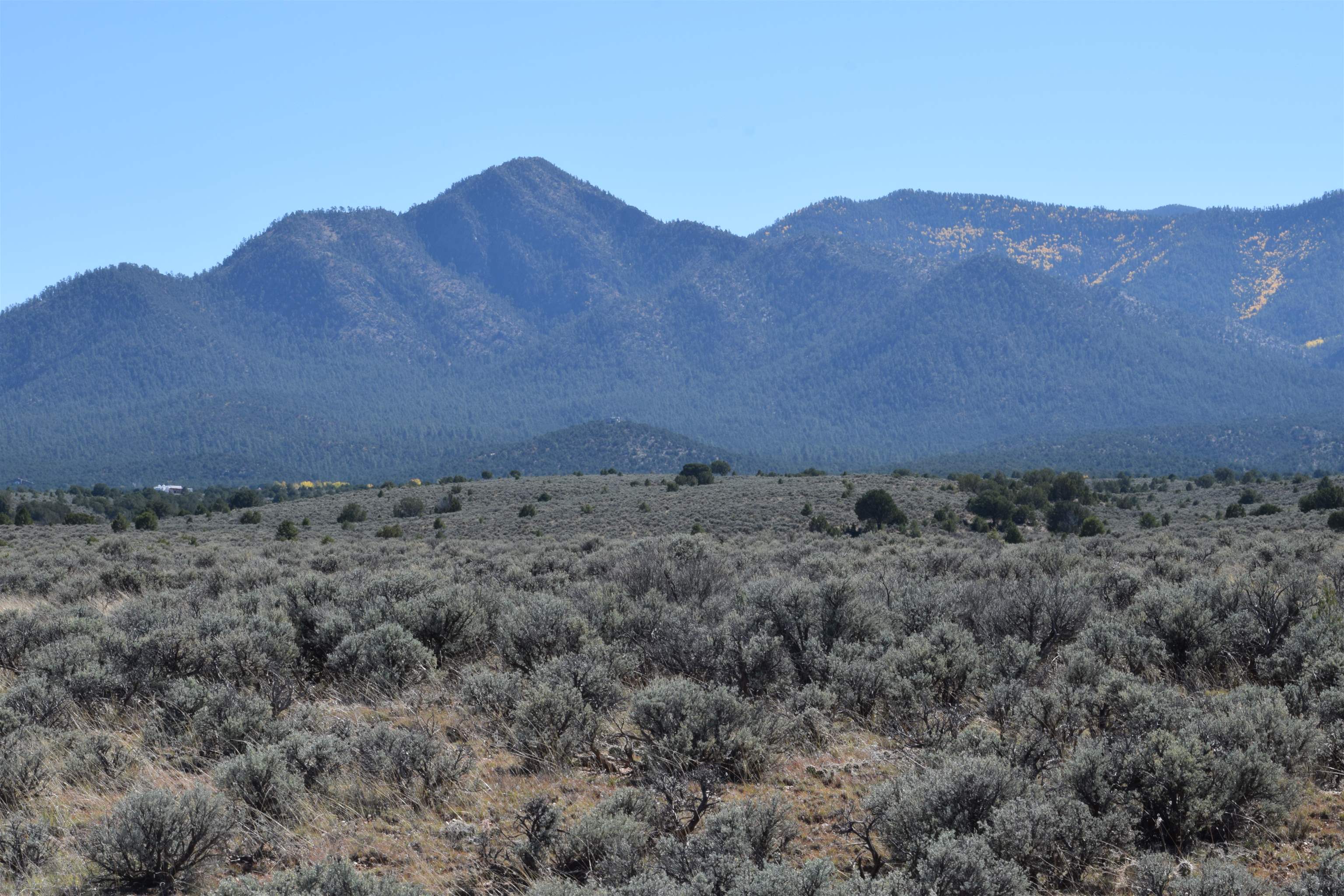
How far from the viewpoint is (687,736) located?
678cm

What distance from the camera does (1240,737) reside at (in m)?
6.05

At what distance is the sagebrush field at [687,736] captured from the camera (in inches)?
207

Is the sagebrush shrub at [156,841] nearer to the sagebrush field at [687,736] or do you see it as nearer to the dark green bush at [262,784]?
the sagebrush field at [687,736]

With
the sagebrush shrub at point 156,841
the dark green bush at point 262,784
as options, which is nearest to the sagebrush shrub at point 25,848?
the sagebrush shrub at point 156,841

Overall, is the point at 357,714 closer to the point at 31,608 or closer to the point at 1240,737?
the point at 1240,737

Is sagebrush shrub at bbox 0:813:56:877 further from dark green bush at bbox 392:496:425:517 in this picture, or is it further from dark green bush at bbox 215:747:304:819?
dark green bush at bbox 392:496:425:517

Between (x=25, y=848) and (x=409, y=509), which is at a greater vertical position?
(x=25, y=848)

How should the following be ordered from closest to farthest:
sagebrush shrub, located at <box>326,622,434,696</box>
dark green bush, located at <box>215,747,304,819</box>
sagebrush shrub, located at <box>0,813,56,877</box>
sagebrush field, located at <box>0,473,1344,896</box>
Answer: sagebrush field, located at <box>0,473,1344,896</box> → sagebrush shrub, located at <box>0,813,56,877</box> → dark green bush, located at <box>215,747,304,819</box> → sagebrush shrub, located at <box>326,622,434,696</box>

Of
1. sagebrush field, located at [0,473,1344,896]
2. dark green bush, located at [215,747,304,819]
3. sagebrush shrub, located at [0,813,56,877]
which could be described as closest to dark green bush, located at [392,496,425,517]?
sagebrush field, located at [0,473,1344,896]

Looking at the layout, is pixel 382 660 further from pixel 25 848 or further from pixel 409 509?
pixel 409 509

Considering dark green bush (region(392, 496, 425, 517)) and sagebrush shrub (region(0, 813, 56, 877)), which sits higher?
sagebrush shrub (region(0, 813, 56, 877))

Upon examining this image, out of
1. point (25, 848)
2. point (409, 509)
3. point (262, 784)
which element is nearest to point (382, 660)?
point (262, 784)

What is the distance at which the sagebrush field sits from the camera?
5.27m

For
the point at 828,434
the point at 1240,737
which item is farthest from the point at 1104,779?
the point at 828,434
